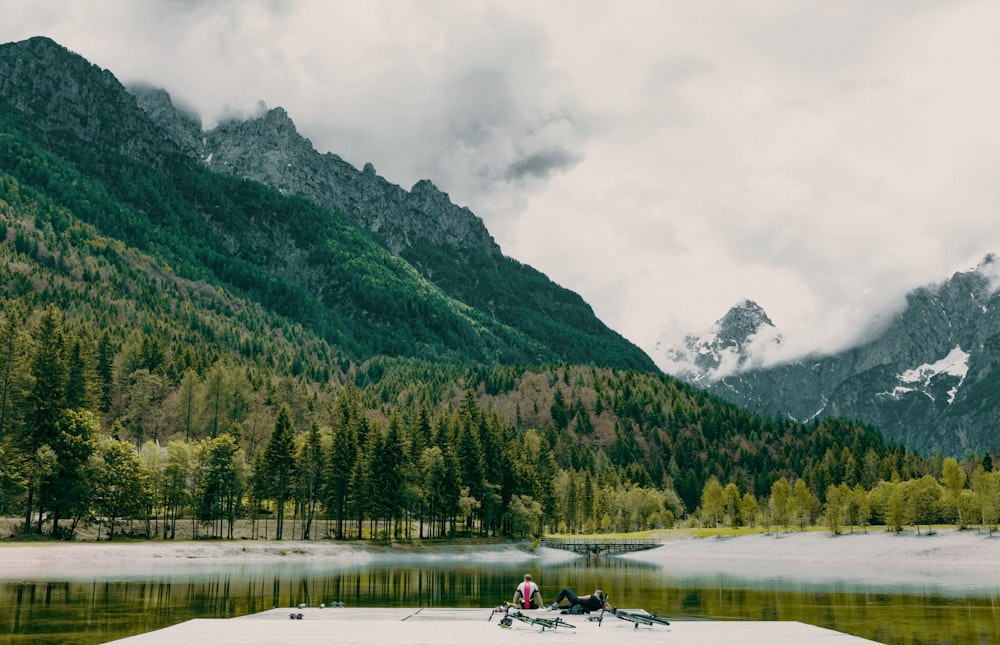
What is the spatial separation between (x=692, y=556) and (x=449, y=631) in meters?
→ 138

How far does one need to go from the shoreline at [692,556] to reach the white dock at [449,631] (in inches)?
1690

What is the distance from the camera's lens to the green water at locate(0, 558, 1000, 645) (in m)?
37.0

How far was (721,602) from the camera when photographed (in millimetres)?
54375

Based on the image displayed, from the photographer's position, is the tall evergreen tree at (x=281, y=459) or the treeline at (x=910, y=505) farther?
the treeline at (x=910, y=505)

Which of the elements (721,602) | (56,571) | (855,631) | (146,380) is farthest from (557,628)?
(146,380)

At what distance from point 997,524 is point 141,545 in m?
135

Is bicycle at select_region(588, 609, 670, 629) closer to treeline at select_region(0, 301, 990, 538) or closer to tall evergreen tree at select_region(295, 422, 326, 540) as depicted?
treeline at select_region(0, 301, 990, 538)

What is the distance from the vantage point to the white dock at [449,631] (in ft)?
97.9

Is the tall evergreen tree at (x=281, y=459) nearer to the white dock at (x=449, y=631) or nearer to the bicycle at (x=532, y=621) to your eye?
the white dock at (x=449, y=631)

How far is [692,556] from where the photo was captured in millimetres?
160375

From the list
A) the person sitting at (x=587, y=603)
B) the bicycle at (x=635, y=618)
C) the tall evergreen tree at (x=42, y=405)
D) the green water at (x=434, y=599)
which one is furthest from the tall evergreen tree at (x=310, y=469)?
the bicycle at (x=635, y=618)

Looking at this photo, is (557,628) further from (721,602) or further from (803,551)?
(803,551)

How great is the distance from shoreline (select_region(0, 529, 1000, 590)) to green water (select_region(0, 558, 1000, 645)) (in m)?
8.09

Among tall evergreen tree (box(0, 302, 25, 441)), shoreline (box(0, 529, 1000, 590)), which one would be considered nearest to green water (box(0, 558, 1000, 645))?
shoreline (box(0, 529, 1000, 590))
